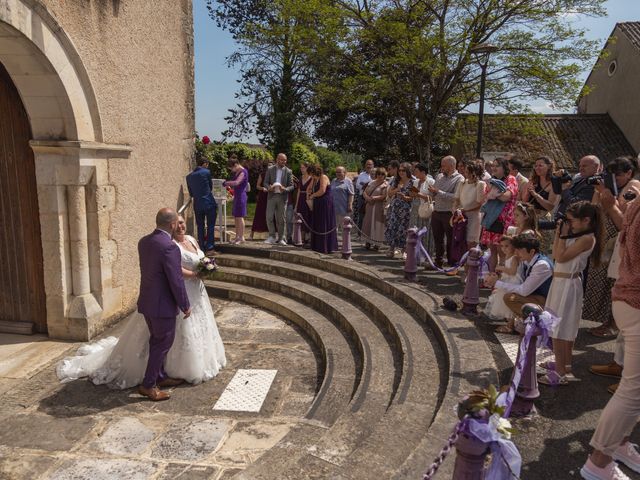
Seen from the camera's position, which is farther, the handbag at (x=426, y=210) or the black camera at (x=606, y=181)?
the handbag at (x=426, y=210)

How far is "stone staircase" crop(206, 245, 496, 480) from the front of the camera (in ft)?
10.0

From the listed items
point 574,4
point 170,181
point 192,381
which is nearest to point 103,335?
point 192,381

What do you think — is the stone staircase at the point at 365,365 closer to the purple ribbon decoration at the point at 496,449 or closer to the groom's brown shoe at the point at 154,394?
the purple ribbon decoration at the point at 496,449

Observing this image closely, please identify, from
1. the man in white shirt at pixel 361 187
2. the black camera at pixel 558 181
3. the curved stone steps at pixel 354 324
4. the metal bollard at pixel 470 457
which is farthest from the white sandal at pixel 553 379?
the man in white shirt at pixel 361 187

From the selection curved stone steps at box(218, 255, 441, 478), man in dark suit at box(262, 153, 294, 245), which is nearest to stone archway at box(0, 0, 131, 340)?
man in dark suit at box(262, 153, 294, 245)

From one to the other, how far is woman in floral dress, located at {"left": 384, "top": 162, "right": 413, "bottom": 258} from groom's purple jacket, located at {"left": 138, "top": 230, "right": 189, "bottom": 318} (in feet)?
14.8

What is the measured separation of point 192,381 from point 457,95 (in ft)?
58.6

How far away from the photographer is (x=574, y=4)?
16.6 meters

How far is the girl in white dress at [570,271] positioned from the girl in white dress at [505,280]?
2.41ft

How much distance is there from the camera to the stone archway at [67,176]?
17.8 ft

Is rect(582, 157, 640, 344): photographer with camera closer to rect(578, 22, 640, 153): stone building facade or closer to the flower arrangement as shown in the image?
the flower arrangement

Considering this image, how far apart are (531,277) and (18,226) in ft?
20.0

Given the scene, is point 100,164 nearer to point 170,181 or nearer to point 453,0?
point 170,181

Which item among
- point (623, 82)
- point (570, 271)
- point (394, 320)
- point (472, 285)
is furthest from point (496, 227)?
point (623, 82)
